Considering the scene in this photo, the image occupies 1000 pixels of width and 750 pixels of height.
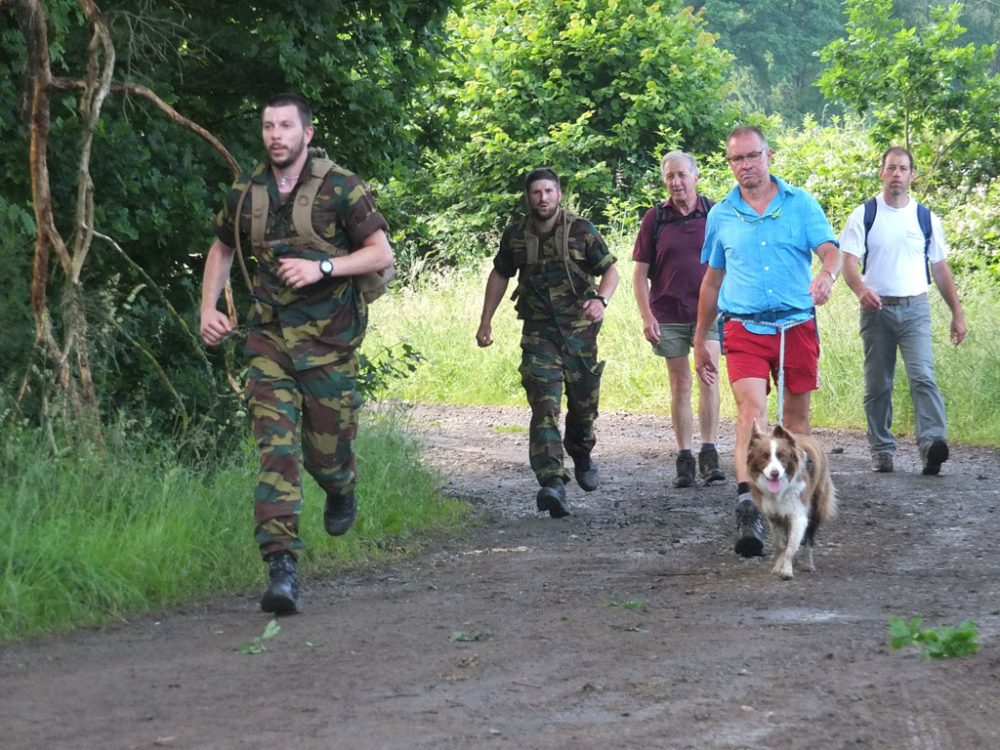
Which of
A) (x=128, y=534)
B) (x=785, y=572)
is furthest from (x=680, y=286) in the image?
(x=128, y=534)

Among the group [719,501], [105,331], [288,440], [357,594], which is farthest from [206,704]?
[719,501]

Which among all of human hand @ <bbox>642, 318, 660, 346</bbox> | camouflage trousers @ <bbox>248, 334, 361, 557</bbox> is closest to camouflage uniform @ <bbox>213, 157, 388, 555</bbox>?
camouflage trousers @ <bbox>248, 334, 361, 557</bbox>

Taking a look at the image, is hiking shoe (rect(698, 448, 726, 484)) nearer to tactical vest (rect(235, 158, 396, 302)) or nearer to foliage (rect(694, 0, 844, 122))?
tactical vest (rect(235, 158, 396, 302))

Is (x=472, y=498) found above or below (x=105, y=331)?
below

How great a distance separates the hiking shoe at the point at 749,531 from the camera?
865cm

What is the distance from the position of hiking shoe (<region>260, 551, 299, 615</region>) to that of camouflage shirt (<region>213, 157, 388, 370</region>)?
2.74ft

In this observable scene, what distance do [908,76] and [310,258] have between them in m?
13.9

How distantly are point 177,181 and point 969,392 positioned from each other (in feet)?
26.8

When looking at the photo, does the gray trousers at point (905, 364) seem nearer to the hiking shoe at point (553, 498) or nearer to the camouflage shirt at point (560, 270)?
the camouflage shirt at point (560, 270)

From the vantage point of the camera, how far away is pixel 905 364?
12477 millimetres

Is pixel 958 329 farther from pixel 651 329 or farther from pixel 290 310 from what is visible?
pixel 290 310

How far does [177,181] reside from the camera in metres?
9.95

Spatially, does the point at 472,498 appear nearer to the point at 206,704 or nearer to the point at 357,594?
the point at 357,594

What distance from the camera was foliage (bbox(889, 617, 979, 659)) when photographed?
5777mm
